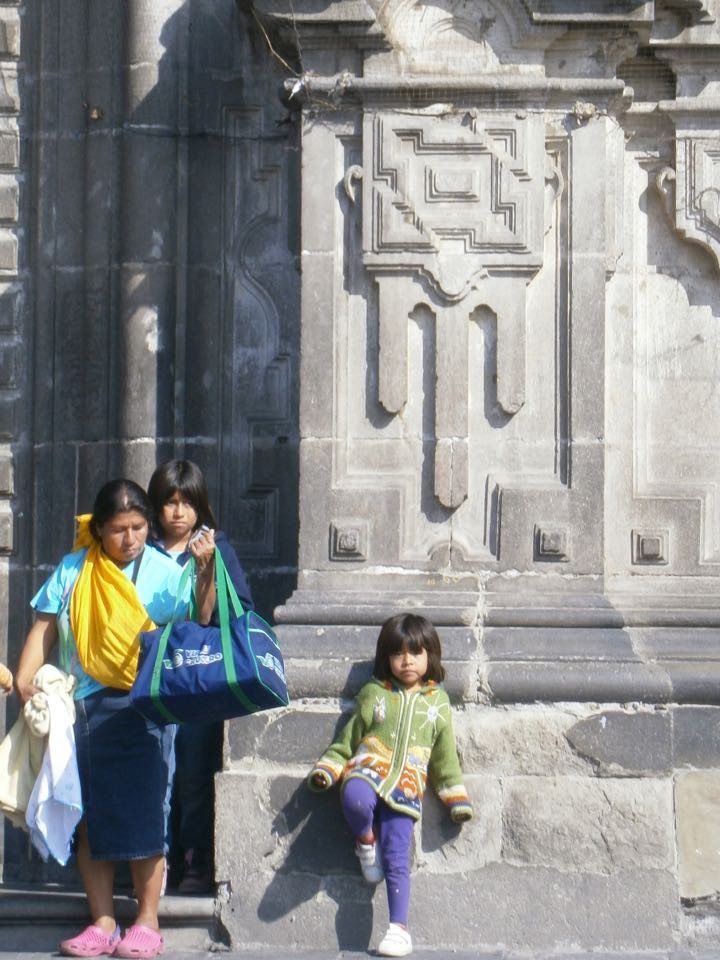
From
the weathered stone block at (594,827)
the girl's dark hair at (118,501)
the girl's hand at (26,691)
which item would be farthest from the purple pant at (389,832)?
the girl's dark hair at (118,501)

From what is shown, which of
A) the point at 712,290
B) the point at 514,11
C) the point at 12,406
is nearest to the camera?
the point at 514,11

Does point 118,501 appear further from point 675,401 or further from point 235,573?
point 675,401

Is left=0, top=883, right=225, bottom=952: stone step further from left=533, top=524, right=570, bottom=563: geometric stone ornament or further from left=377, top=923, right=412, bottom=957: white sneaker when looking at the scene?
left=533, top=524, right=570, bottom=563: geometric stone ornament

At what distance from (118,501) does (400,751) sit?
134 centimetres

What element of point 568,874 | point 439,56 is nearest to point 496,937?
point 568,874

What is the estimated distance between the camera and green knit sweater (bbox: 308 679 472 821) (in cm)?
622

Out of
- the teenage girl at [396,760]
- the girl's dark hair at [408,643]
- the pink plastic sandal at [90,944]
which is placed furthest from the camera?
the girl's dark hair at [408,643]

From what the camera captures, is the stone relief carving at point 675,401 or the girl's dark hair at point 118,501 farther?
the stone relief carving at point 675,401

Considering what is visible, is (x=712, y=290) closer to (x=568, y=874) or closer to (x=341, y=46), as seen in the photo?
(x=341, y=46)

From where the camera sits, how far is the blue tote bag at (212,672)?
607 cm

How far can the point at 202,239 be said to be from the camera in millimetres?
7805

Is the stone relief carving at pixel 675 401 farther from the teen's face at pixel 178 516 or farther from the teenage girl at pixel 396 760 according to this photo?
the teen's face at pixel 178 516

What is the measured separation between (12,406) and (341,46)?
7.31 feet

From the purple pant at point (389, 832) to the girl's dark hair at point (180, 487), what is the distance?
1182mm
